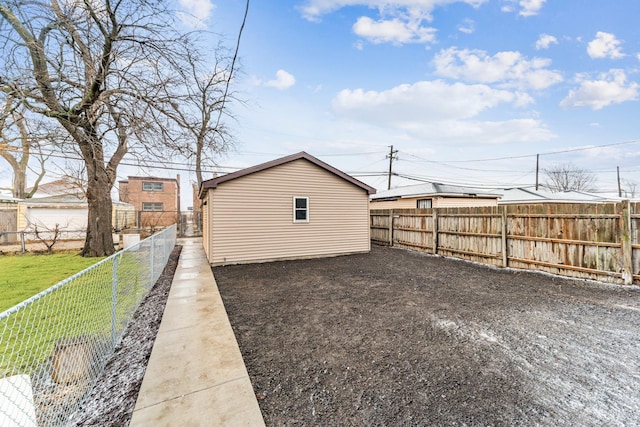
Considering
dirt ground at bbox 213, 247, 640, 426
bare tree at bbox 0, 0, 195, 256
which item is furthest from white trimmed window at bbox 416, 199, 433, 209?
bare tree at bbox 0, 0, 195, 256

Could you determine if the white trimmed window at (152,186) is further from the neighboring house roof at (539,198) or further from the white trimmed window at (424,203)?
the neighboring house roof at (539,198)

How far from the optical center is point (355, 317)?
4105 mm

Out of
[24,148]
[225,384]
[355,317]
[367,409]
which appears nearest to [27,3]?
[24,148]

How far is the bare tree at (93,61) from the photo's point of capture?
545 cm

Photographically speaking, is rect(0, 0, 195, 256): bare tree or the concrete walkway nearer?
the concrete walkway

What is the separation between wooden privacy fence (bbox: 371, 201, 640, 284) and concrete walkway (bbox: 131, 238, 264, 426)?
769cm

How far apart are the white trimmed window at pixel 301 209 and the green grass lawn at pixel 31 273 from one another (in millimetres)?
6645

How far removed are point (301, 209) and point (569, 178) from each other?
4859 cm

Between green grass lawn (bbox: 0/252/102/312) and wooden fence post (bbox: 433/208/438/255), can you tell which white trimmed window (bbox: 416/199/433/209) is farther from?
green grass lawn (bbox: 0/252/102/312)

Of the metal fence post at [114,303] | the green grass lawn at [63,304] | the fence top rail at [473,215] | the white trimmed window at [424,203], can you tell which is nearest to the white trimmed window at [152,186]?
the green grass lawn at [63,304]

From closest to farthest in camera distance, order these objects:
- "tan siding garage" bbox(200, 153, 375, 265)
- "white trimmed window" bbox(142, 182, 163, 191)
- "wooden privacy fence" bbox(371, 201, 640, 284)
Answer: "wooden privacy fence" bbox(371, 201, 640, 284) < "tan siding garage" bbox(200, 153, 375, 265) < "white trimmed window" bbox(142, 182, 163, 191)

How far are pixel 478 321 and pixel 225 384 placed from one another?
3567 millimetres

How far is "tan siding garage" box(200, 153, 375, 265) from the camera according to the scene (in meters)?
8.41

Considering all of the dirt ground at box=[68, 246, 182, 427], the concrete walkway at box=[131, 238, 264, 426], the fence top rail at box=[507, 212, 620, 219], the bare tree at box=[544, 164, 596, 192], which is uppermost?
the bare tree at box=[544, 164, 596, 192]
